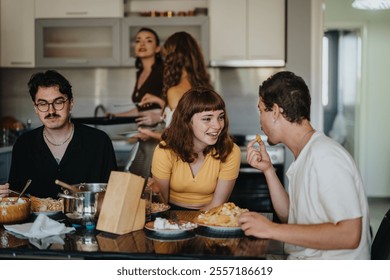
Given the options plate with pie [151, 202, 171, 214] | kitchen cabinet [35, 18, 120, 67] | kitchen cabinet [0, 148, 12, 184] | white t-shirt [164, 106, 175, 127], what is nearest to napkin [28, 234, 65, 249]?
plate with pie [151, 202, 171, 214]

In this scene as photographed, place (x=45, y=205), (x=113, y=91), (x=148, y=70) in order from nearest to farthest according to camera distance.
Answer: (x=45, y=205) < (x=148, y=70) < (x=113, y=91)

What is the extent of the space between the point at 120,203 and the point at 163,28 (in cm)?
245

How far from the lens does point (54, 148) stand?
2.05 metres

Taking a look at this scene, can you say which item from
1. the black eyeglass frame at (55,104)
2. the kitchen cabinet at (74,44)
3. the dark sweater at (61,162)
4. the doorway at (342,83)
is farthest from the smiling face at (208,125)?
the doorway at (342,83)

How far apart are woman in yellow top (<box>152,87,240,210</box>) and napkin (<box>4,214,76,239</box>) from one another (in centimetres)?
61

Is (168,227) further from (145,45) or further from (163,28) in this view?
(163,28)

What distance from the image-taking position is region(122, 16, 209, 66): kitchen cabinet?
3.66 metres

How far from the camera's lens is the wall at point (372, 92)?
16.1 ft

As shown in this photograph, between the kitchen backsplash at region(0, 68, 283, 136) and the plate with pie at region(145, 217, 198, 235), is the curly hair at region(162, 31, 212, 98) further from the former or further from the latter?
the plate with pie at region(145, 217, 198, 235)

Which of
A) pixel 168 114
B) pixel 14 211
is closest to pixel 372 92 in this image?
pixel 168 114

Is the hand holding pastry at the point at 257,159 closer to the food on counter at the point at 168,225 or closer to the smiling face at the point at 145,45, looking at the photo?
the food on counter at the point at 168,225

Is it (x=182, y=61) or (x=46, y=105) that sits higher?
(x=182, y=61)
